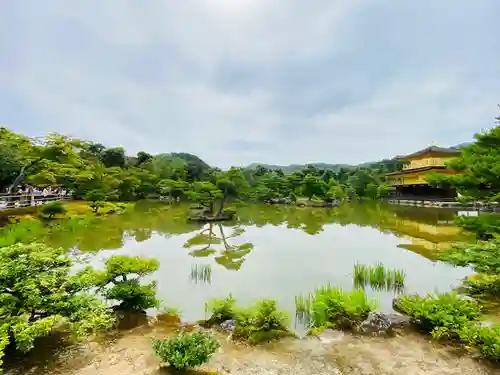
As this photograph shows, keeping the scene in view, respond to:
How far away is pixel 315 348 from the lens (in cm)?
372

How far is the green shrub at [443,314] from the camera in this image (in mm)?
3826

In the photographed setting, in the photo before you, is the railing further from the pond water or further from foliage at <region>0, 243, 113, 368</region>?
foliage at <region>0, 243, 113, 368</region>

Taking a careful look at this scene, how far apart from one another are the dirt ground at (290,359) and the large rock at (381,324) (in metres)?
0.18

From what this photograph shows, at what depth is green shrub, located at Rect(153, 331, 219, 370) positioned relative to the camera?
9.90ft

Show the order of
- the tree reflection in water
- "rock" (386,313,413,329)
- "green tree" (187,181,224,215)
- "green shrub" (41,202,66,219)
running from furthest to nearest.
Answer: "green tree" (187,181,224,215), "green shrub" (41,202,66,219), the tree reflection in water, "rock" (386,313,413,329)

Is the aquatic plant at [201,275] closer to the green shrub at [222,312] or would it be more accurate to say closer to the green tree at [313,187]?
the green shrub at [222,312]

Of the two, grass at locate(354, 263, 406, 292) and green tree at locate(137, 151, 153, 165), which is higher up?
green tree at locate(137, 151, 153, 165)

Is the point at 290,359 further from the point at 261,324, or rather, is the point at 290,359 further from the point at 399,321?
the point at 399,321

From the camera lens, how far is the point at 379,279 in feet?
20.3

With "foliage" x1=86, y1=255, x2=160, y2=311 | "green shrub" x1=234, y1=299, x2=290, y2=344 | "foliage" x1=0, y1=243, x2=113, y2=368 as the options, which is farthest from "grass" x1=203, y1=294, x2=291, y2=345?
"foliage" x1=0, y1=243, x2=113, y2=368

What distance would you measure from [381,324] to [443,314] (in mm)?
761


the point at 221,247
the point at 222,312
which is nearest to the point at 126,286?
the point at 222,312

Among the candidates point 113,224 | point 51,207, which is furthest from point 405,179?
point 51,207

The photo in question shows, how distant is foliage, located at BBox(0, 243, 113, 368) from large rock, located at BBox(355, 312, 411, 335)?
3218 millimetres
